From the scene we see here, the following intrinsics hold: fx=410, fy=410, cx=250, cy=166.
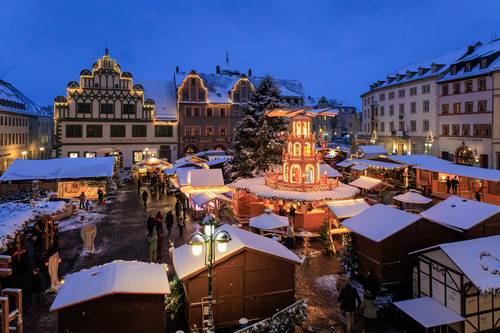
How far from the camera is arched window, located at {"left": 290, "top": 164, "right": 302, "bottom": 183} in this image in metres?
26.2

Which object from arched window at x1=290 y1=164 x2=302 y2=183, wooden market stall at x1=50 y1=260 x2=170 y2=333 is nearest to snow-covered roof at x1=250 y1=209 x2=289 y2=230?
arched window at x1=290 y1=164 x2=302 y2=183

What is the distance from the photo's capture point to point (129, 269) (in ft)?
32.6

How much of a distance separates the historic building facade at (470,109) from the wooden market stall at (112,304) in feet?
124

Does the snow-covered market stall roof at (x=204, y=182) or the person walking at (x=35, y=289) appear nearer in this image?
the person walking at (x=35, y=289)

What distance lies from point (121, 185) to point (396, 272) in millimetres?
33067

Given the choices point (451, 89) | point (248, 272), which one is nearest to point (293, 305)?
point (248, 272)

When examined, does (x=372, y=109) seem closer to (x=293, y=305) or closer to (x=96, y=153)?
(x=96, y=153)

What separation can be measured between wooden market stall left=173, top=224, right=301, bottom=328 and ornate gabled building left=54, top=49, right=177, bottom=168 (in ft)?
130

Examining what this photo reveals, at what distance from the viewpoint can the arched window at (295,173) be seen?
2617 centimetres

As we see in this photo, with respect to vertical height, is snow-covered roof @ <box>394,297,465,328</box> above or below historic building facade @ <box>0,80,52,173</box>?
below

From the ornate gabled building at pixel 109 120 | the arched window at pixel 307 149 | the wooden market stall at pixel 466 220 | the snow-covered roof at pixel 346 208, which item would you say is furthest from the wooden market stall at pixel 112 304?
the ornate gabled building at pixel 109 120

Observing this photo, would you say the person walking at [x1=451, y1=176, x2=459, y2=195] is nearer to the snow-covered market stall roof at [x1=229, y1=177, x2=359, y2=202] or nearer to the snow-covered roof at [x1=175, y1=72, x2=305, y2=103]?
the snow-covered market stall roof at [x1=229, y1=177, x2=359, y2=202]

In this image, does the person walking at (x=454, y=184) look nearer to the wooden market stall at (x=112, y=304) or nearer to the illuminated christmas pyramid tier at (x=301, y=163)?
the illuminated christmas pyramid tier at (x=301, y=163)

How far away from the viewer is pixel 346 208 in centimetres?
1903
